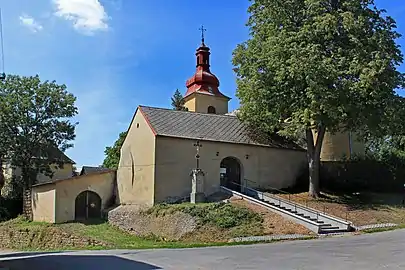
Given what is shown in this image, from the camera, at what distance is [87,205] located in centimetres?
3312

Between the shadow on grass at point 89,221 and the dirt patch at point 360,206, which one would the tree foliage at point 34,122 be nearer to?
the shadow on grass at point 89,221

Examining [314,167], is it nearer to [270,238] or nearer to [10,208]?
[270,238]

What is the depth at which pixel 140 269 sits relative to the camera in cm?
1144

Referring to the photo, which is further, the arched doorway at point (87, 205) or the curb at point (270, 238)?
the arched doorway at point (87, 205)

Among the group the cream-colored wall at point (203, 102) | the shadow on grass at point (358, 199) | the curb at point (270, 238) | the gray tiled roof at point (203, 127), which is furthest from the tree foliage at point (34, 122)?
the curb at point (270, 238)

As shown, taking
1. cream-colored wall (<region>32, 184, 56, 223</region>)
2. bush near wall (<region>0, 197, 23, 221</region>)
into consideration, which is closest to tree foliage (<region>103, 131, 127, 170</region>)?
bush near wall (<region>0, 197, 23, 221</region>)

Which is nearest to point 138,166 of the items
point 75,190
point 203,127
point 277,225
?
point 75,190

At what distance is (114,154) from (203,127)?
21967 millimetres

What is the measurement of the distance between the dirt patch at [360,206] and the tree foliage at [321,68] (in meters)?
1.38

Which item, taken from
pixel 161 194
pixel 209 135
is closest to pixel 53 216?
pixel 161 194

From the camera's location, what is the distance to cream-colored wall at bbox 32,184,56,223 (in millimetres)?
31594

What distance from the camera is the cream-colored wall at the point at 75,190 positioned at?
104 ft

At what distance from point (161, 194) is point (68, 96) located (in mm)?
15013

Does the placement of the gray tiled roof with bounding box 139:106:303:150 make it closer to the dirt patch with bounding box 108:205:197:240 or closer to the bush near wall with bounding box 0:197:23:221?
the dirt patch with bounding box 108:205:197:240
